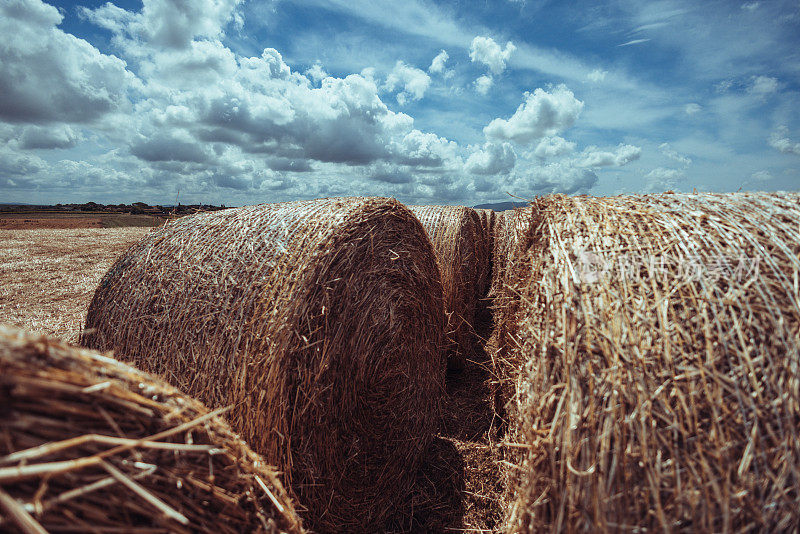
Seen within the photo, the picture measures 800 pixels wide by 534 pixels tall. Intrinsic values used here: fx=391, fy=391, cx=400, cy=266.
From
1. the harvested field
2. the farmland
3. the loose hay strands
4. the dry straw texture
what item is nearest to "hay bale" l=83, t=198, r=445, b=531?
the farmland

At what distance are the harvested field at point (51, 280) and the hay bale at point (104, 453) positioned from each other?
17.1ft

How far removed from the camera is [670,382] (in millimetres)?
1559

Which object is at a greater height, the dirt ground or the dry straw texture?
the dry straw texture

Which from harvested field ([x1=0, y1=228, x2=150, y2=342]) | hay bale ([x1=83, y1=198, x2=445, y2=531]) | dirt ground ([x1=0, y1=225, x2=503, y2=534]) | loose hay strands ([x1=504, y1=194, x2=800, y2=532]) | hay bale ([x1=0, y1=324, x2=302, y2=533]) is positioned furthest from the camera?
harvested field ([x1=0, y1=228, x2=150, y2=342])

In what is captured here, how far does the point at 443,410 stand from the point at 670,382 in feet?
11.3

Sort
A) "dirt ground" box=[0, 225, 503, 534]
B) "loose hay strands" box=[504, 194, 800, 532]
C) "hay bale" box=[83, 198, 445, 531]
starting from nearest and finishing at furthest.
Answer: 1. "loose hay strands" box=[504, 194, 800, 532]
2. "hay bale" box=[83, 198, 445, 531]
3. "dirt ground" box=[0, 225, 503, 534]

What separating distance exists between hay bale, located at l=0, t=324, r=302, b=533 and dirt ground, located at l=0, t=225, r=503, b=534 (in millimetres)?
2185

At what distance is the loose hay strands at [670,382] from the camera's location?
1447mm

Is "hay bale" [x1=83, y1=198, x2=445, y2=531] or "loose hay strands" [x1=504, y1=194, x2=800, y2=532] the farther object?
"hay bale" [x1=83, y1=198, x2=445, y2=531]

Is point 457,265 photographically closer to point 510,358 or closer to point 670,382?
point 510,358

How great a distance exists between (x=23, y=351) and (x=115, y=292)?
8.90 ft

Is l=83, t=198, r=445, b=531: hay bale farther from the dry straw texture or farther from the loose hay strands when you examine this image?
the dry straw texture

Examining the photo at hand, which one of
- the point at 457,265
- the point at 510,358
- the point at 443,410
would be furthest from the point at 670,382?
the point at 457,265

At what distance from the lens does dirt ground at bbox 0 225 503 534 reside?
10.8ft
